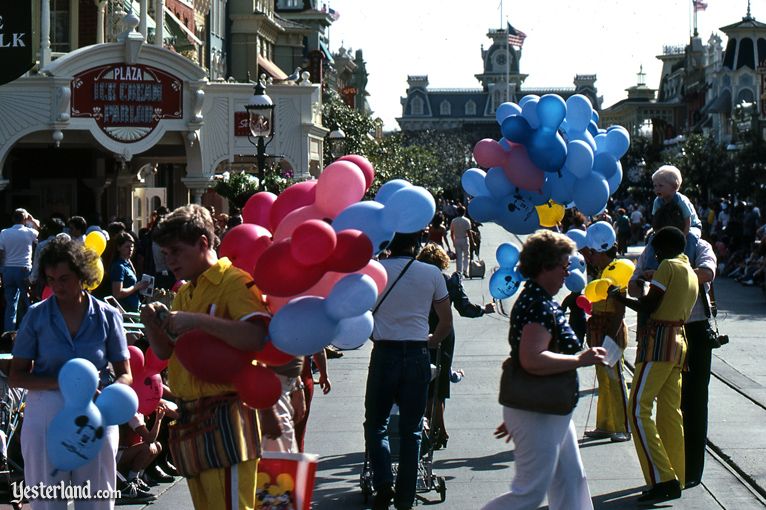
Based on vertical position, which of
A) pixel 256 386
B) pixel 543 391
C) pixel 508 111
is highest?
pixel 508 111

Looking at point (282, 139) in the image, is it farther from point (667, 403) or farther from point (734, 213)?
point (667, 403)

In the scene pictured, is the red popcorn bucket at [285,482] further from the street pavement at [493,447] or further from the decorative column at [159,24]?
the decorative column at [159,24]

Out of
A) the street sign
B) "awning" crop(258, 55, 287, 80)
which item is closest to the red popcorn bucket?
the street sign

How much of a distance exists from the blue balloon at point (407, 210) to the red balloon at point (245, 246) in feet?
1.79

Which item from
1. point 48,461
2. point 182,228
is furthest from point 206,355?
point 48,461

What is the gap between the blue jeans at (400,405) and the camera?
25.0 feet

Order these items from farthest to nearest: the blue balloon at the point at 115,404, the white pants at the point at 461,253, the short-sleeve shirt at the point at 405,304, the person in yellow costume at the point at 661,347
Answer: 1. the white pants at the point at 461,253
2. the person in yellow costume at the point at 661,347
3. the short-sleeve shirt at the point at 405,304
4. the blue balloon at the point at 115,404

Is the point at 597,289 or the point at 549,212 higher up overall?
the point at 549,212

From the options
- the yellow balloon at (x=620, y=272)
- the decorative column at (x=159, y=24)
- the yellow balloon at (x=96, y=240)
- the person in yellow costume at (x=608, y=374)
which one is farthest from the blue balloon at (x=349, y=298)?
the decorative column at (x=159, y=24)

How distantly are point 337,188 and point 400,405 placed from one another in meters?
2.09

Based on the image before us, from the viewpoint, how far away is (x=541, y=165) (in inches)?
381

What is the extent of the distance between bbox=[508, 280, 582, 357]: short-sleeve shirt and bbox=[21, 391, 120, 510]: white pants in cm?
189

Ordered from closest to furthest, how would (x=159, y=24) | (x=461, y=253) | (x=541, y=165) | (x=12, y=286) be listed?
1. (x=541, y=165)
2. (x=12, y=286)
3. (x=159, y=24)
4. (x=461, y=253)

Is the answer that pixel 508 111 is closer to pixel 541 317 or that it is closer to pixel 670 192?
pixel 670 192
